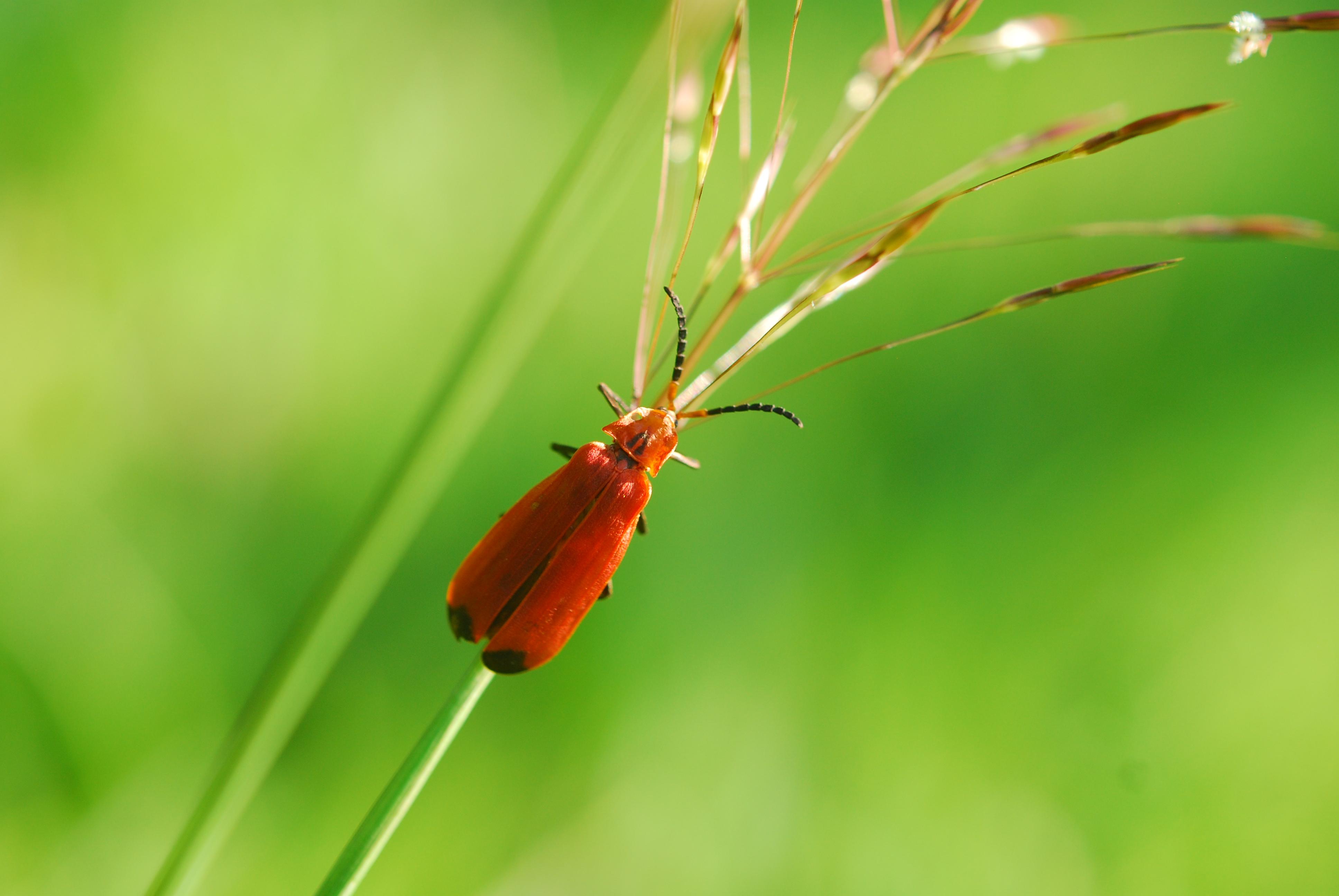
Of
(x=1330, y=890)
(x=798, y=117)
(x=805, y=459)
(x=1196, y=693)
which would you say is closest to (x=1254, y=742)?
(x=1196, y=693)

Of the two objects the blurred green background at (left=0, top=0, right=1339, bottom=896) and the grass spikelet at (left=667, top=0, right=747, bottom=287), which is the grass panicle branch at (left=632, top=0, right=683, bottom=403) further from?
the blurred green background at (left=0, top=0, right=1339, bottom=896)

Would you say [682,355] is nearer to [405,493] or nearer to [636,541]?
[405,493]

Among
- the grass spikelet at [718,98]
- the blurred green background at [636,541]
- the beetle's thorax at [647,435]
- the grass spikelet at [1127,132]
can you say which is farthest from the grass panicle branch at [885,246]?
the blurred green background at [636,541]

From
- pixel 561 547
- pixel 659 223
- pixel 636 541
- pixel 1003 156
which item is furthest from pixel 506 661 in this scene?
pixel 636 541

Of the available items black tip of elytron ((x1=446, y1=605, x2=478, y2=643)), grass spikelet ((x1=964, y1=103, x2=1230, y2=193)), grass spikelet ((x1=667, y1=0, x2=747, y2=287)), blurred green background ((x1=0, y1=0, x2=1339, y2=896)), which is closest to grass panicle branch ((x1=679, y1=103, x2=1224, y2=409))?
grass spikelet ((x1=964, y1=103, x2=1230, y2=193))

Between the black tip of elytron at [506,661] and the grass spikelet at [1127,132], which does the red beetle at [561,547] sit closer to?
the black tip of elytron at [506,661]

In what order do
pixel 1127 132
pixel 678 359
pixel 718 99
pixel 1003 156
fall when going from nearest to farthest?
pixel 1127 132, pixel 718 99, pixel 1003 156, pixel 678 359
